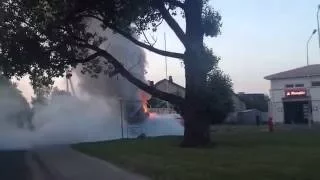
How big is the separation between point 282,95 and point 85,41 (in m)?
49.9

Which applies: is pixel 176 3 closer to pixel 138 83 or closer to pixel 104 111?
pixel 138 83

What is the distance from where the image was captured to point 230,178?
13.9 metres

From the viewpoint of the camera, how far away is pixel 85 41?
3048 cm

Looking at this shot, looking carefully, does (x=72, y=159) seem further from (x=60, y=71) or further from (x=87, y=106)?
(x=87, y=106)

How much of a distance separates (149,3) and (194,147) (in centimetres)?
681

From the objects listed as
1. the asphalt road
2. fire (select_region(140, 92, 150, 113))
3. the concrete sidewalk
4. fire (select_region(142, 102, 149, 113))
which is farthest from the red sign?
the asphalt road

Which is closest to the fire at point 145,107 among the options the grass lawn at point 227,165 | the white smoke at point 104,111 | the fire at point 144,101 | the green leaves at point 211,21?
the fire at point 144,101

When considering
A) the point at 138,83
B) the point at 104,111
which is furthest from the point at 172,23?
the point at 104,111

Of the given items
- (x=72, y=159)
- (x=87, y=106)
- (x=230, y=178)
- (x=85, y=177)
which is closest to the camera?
(x=230, y=178)

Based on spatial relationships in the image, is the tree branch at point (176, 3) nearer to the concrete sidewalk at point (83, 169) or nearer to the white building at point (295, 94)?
the concrete sidewalk at point (83, 169)

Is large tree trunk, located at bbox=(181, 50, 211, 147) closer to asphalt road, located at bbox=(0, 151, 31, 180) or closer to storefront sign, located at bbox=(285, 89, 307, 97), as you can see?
asphalt road, located at bbox=(0, 151, 31, 180)

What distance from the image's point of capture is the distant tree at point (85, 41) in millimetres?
26734

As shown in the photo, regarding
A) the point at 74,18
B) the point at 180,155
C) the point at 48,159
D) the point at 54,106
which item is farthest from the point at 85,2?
the point at 54,106

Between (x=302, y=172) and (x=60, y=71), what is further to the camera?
(x=60, y=71)
